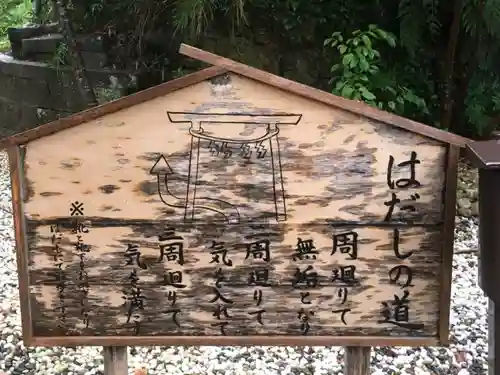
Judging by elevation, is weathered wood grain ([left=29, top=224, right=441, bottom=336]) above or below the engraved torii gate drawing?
below

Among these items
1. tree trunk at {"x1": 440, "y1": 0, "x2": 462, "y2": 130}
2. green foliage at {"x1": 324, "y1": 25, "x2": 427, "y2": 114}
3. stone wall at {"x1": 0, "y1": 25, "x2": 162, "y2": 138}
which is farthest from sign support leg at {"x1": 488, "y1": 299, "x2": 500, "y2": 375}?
stone wall at {"x1": 0, "y1": 25, "x2": 162, "y2": 138}

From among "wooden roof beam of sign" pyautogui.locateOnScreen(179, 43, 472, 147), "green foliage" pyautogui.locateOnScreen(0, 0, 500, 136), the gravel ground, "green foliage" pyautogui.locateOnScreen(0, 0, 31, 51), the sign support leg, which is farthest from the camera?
"green foliage" pyautogui.locateOnScreen(0, 0, 31, 51)

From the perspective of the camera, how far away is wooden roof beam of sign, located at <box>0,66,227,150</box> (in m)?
1.39

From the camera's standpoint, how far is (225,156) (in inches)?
56.6

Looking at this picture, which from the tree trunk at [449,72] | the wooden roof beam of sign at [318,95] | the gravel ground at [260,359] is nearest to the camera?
the wooden roof beam of sign at [318,95]

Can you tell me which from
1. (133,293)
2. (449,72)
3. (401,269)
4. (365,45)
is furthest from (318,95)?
Answer: (449,72)

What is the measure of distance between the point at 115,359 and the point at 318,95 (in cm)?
83

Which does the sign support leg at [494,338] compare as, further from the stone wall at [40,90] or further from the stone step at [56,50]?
the stone step at [56,50]

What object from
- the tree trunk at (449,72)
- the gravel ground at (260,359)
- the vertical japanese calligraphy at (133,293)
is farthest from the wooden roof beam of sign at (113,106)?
the tree trunk at (449,72)

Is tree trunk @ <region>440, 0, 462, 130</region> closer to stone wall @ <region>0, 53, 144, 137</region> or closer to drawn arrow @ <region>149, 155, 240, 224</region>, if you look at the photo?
stone wall @ <region>0, 53, 144, 137</region>

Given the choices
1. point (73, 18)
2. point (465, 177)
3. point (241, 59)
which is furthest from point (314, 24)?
point (73, 18)

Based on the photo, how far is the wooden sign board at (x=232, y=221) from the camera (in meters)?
1.42

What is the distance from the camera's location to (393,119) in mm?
1401

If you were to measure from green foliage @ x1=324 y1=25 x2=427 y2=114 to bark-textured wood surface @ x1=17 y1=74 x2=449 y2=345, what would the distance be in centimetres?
187
